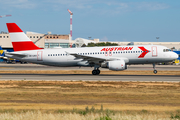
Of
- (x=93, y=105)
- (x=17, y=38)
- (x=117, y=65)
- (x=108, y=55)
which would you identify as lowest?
(x=93, y=105)

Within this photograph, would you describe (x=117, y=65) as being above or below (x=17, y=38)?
below

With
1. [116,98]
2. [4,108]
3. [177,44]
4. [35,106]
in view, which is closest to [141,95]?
[116,98]

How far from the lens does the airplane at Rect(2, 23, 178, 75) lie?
133 ft

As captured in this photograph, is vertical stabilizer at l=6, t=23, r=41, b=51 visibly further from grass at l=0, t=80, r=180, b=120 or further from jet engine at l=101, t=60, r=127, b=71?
grass at l=0, t=80, r=180, b=120

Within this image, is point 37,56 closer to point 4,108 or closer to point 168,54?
point 168,54

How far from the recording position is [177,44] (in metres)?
164

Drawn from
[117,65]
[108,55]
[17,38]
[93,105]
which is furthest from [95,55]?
[93,105]

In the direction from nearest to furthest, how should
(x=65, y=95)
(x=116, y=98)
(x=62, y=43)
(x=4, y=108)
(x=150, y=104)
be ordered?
(x=4, y=108)
(x=150, y=104)
(x=116, y=98)
(x=65, y=95)
(x=62, y=43)

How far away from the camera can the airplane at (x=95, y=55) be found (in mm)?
40622

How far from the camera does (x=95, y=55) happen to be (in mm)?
42125

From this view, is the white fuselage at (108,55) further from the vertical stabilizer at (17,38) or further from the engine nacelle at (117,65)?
the engine nacelle at (117,65)

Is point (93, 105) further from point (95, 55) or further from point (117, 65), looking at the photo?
point (95, 55)

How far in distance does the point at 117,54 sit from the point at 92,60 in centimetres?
412

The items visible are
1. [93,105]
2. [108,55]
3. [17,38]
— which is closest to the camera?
[93,105]
